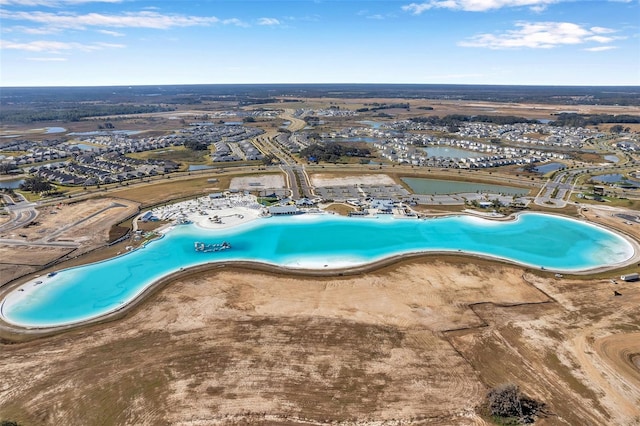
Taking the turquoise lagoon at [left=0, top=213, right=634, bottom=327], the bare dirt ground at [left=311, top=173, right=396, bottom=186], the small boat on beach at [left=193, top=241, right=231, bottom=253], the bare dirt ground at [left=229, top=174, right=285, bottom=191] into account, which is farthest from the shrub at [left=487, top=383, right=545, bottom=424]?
the bare dirt ground at [left=229, top=174, right=285, bottom=191]

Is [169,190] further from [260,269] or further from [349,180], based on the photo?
[260,269]

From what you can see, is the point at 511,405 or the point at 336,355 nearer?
the point at 511,405

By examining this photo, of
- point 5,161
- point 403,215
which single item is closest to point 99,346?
point 403,215

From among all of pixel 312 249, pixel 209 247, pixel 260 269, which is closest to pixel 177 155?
pixel 209 247

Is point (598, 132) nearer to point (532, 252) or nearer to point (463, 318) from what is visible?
point (532, 252)

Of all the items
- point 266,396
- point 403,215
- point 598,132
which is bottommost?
point 266,396

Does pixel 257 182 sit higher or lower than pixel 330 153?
lower

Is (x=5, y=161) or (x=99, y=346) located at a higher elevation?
(x=5, y=161)
